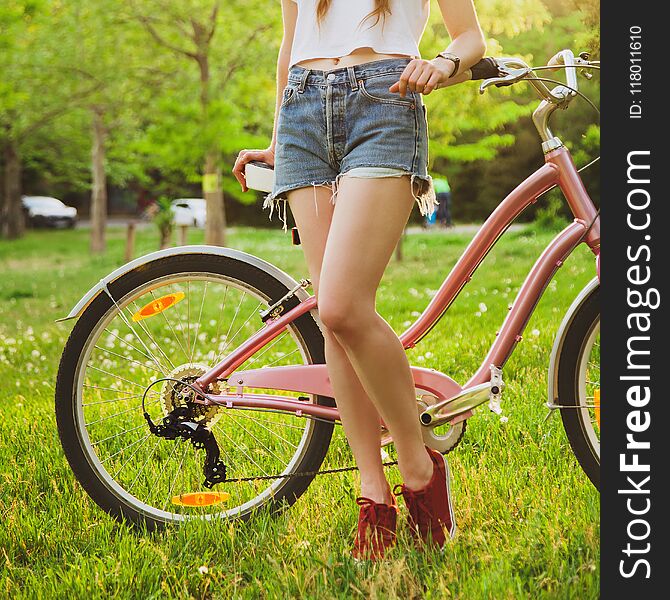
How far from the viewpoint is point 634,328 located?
6.65 feet

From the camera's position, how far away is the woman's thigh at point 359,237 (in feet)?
7.59

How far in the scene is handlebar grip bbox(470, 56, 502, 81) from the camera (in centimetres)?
241

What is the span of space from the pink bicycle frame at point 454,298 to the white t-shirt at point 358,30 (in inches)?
20.7

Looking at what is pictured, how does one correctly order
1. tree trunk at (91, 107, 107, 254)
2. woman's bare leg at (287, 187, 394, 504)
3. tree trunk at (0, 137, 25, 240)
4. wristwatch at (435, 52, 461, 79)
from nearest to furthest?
wristwatch at (435, 52, 461, 79), woman's bare leg at (287, 187, 394, 504), tree trunk at (91, 107, 107, 254), tree trunk at (0, 137, 25, 240)

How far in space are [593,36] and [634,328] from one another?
82.5 inches

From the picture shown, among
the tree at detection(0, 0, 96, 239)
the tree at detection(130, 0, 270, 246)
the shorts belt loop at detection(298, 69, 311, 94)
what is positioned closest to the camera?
the shorts belt loop at detection(298, 69, 311, 94)

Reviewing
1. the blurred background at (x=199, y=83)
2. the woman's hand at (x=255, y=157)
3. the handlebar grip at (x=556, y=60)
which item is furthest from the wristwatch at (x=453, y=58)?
the blurred background at (x=199, y=83)

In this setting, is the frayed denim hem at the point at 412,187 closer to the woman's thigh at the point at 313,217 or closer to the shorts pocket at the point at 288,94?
the woman's thigh at the point at 313,217

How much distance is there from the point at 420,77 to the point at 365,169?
0.27m

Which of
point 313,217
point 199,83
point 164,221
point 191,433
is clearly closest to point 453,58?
point 313,217

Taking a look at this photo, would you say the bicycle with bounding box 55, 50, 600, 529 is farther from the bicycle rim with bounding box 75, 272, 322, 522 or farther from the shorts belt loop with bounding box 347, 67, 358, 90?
the shorts belt loop with bounding box 347, 67, 358, 90

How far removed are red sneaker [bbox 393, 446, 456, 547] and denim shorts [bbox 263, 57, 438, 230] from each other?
28.8 inches

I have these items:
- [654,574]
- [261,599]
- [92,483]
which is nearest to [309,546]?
[261,599]

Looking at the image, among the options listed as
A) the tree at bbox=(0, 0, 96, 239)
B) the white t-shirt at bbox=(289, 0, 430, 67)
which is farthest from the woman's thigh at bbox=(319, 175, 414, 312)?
the tree at bbox=(0, 0, 96, 239)
